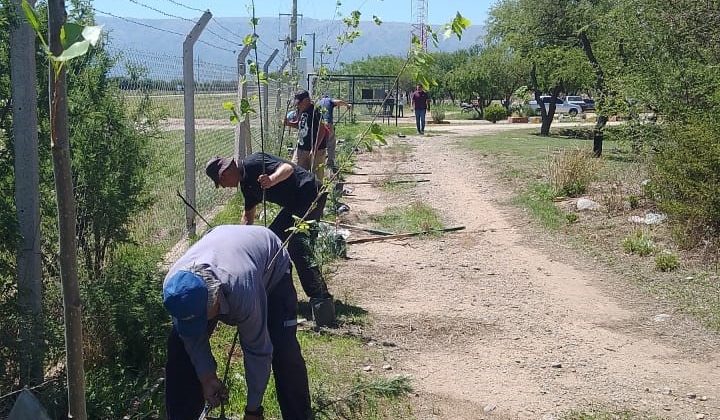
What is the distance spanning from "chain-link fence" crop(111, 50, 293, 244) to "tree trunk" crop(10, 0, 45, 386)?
1397 millimetres

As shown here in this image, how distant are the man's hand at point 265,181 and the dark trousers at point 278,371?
1.32 meters

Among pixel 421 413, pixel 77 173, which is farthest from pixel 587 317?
pixel 77 173

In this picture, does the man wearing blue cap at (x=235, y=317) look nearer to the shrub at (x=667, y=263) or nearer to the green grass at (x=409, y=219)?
the shrub at (x=667, y=263)

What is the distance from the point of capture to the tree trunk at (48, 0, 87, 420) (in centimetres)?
169

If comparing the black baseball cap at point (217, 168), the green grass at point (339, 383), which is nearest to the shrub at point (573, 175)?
the green grass at point (339, 383)

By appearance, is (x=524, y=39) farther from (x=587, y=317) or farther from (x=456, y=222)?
(x=587, y=317)

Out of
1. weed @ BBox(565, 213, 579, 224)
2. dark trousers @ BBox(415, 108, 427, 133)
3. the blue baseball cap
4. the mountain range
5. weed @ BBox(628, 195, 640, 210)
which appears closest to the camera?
the blue baseball cap

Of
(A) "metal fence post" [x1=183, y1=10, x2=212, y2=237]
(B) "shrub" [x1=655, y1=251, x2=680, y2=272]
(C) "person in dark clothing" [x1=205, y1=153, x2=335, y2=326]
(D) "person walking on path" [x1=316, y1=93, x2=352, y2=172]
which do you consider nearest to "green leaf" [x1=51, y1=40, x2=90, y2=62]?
(C) "person in dark clothing" [x1=205, y1=153, x2=335, y2=326]

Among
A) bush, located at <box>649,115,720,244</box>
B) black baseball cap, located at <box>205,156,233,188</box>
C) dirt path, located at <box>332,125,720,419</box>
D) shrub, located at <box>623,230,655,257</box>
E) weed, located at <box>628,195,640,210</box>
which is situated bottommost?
dirt path, located at <box>332,125,720,419</box>

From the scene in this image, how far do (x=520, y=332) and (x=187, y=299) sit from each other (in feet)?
12.0

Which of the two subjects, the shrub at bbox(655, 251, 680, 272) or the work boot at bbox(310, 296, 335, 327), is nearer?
the work boot at bbox(310, 296, 335, 327)

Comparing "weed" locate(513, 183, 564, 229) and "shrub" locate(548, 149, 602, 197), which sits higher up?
"shrub" locate(548, 149, 602, 197)

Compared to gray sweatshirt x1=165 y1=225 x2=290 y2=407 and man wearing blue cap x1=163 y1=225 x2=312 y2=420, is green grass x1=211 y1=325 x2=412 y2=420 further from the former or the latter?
gray sweatshirt x1=165 y1=225 x2=290 y2=407

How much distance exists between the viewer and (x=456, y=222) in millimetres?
10375
